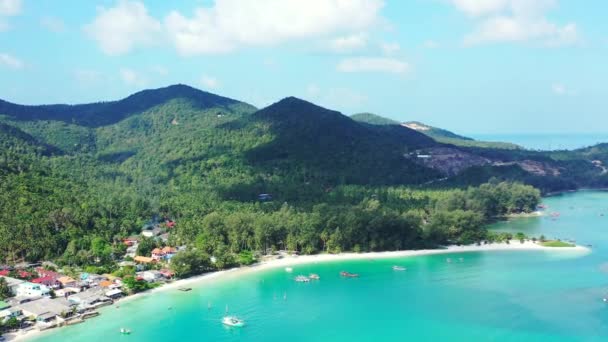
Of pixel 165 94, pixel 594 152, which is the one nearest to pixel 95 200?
pixel 165 94

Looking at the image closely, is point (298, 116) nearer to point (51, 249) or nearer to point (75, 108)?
point (51, 249)

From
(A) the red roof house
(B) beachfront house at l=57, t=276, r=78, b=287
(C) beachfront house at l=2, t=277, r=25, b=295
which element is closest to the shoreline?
(B) beachfront house at l=57, t=276, r=78, b=287

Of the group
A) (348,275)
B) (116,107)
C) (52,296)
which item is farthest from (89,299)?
(116,107)

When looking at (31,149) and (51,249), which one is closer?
(51,249)

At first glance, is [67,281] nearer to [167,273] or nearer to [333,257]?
[167,273]

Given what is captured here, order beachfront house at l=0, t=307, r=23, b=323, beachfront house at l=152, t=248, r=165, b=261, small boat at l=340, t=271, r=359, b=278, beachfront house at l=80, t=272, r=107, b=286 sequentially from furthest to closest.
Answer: beachfront house at l=152, t=248, r=165, b=261, small boat at l=340, t=271, r=359, b=278, beachfront house at l=80, t=272, r=107, b=286, beachfront house at l=0, t=307, r=23, b=323

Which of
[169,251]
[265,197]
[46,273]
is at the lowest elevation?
[46,273]

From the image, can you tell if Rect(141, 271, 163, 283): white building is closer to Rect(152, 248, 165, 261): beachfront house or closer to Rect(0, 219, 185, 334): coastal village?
Rect(0, 219, 185, 334): coastal village
